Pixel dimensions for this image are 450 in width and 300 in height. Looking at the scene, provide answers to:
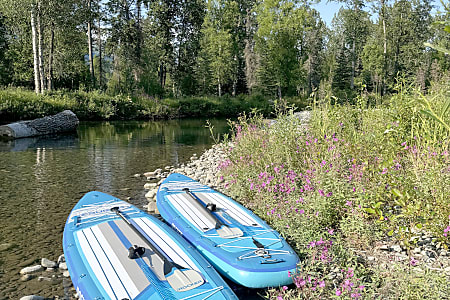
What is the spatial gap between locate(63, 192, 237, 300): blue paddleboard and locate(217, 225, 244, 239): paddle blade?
486 mm

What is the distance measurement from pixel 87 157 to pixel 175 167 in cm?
318

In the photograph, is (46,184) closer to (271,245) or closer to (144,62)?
(271,245)

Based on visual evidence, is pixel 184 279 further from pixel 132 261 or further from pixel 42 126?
pixel 42 126

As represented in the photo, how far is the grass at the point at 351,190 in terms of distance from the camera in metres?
3.25

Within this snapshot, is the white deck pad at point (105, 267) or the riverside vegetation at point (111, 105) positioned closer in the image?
the white deck pad at point (105, 267)

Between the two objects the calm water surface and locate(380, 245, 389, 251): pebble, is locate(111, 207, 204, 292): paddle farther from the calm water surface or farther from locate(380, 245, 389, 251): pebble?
locate(380, 245, 389, 251): pebble

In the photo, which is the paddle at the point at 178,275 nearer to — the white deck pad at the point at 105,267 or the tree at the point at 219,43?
the white deck pad at the point at 105,267

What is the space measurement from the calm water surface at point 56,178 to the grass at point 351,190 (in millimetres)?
2653

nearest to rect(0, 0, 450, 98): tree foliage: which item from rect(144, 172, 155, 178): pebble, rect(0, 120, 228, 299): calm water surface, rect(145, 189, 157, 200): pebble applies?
rect(0, 120, 228, 299): calm water surface

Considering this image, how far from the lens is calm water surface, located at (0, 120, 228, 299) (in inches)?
185

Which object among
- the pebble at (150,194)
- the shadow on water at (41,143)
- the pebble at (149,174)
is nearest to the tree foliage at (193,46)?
the shadow on water at (41,143)

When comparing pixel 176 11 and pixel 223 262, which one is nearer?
pixel 223 262

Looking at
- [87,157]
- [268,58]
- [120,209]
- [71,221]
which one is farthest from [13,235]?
[268,58]

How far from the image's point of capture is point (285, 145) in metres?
5.64
